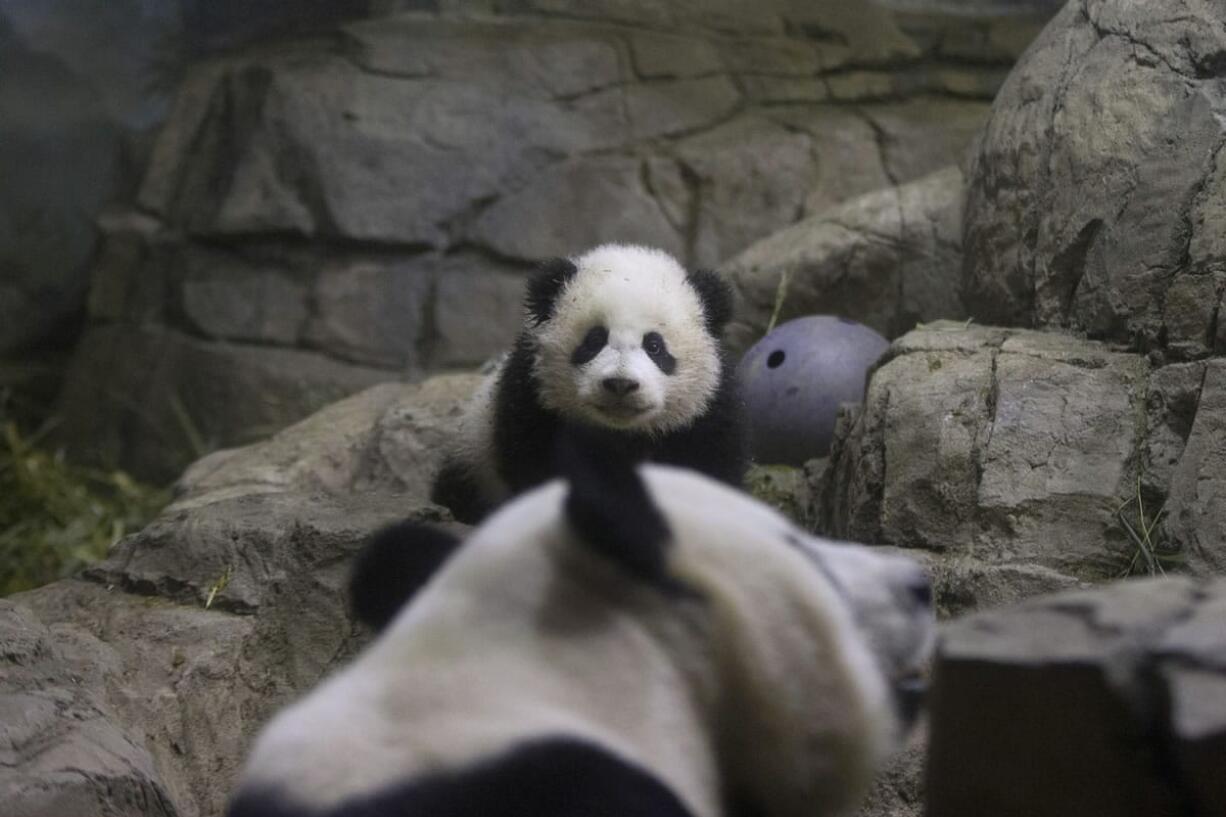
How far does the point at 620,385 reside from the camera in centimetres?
448

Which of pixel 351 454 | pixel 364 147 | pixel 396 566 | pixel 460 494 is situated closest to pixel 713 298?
pixel 460 494

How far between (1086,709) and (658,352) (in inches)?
126

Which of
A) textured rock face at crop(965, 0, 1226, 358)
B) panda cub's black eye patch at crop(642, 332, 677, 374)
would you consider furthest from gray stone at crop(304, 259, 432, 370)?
textured rock face at crop(965, 0, 1226, 358)

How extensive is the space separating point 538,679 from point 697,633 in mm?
168

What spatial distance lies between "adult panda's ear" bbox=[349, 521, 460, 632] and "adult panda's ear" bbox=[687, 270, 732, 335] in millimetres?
3242

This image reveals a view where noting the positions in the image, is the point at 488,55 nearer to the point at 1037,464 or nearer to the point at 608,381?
the point at 608,381

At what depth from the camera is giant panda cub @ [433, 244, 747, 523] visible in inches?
182

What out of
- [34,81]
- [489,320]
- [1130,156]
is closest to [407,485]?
[489,320]

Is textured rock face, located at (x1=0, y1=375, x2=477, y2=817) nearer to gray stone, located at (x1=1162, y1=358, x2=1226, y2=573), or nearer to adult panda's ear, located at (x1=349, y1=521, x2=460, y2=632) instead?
adult panda's ear, located at (x1=349, y1=521, x2=460, y2=632)

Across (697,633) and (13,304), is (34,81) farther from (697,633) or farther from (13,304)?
(697,633)

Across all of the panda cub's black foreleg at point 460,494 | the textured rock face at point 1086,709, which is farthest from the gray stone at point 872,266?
the textured rock face at point 1086,709

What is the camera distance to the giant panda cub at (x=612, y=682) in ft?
4.53

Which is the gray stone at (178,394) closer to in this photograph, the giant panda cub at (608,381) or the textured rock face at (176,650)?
the giant panda cub at (608,381)

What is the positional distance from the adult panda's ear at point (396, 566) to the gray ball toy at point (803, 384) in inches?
150
